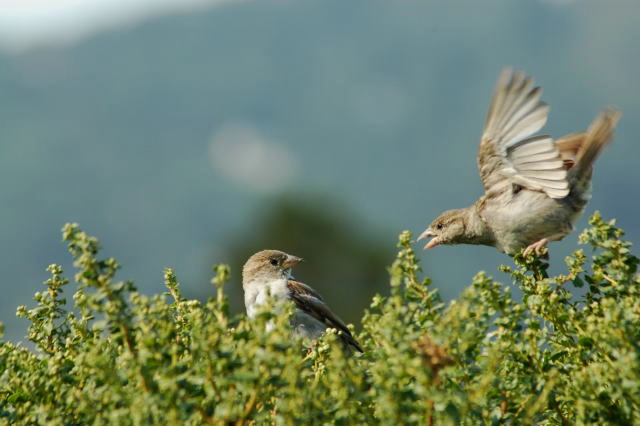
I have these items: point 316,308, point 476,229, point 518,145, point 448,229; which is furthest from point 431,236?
point 518,145

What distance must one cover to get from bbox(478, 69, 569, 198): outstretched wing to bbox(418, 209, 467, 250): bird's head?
0.66 metres

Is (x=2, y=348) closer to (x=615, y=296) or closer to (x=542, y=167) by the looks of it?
(x=615, y=296)

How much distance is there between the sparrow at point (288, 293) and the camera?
696 centimetres

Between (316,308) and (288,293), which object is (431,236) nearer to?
(316,308)

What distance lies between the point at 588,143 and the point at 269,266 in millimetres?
3579

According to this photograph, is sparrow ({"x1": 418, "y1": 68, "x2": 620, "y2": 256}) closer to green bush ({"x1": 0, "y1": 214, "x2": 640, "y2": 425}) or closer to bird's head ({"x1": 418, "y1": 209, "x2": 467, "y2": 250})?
bird's head ({"x1": 418, "y1": 209, "x2": 467, "y2": 250})

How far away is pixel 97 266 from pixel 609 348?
1650 mm

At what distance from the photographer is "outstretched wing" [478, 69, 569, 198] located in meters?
4.92

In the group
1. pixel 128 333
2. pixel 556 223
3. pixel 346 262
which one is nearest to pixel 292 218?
pixel 346 262

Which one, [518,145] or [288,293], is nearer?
[518,145]

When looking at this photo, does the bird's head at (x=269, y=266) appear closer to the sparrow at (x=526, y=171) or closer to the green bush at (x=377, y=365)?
the sparrow at (x=526, y=171)

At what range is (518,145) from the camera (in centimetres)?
538

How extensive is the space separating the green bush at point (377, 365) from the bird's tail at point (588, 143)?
2119 millimetres

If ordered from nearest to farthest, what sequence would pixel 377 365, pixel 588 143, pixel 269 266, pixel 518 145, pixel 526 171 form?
pixel 377 365 < pixel 588 143 < pixel 518 145 < pixel 526 171 < pixel 269 266
